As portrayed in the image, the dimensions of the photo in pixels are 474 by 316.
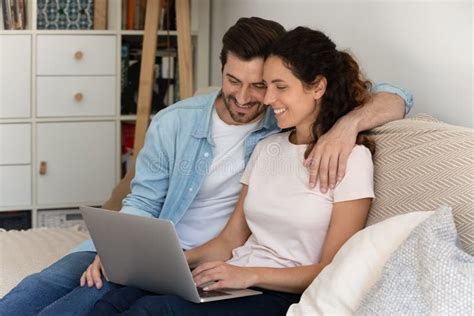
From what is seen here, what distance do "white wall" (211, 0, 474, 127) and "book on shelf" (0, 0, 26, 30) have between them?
154cm

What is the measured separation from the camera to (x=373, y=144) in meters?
1.87

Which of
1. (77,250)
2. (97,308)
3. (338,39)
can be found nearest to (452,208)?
(97,308)

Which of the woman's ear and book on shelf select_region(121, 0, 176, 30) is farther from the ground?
book on shelf select_region(121, 0, 176, 30)

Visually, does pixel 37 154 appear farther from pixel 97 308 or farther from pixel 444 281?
pixel 444 281

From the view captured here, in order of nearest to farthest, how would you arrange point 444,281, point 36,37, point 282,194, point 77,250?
point 444,281, point 282,194, point 77,250, point 36,37

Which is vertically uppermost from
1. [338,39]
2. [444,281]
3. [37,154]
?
[338,39]

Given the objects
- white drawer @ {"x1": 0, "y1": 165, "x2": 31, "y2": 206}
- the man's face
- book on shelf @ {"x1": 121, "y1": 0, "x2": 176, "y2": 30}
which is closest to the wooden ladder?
book on shelf @ {"x1": 121, "y1": 0, "x2": 176, "y2": 30}

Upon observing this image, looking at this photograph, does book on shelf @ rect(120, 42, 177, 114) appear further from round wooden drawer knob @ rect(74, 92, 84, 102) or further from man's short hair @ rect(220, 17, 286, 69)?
man's short hair @ rect(220, 17, 286, 69)

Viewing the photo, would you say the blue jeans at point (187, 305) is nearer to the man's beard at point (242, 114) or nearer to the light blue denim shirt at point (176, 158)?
the light blue denim shirt at point (176, 158)

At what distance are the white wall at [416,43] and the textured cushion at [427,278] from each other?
68 cm

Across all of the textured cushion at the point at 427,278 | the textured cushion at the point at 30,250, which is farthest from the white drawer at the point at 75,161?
the textured cushion at the point at 427,278

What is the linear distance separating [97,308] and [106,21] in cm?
246

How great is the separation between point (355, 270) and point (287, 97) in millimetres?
503

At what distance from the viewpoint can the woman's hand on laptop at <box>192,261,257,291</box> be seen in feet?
5.65
